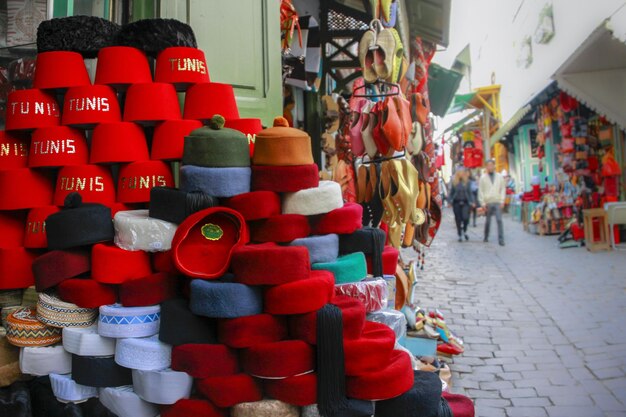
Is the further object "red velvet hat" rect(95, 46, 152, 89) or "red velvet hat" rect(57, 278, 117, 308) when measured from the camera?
"red velvet hat" rect(95, 46, 152, 89)

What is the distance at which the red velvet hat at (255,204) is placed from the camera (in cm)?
173

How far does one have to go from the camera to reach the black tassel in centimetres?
147

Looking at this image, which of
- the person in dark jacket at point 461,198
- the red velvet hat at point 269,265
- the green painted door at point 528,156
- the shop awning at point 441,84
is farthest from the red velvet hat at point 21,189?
the green painted door at point 528,156

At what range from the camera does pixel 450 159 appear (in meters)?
33.1

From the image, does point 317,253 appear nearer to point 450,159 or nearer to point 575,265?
point 575,265

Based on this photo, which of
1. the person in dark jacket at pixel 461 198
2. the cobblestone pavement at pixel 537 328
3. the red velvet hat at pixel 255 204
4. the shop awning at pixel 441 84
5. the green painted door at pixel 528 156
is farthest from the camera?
the green painted door at pixel 528 156

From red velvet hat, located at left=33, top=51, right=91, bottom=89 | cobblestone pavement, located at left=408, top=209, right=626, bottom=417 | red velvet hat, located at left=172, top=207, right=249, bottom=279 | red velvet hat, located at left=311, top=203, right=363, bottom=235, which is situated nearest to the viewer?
red velvet hat, located at left=172, top=207, right=249, bottom=279

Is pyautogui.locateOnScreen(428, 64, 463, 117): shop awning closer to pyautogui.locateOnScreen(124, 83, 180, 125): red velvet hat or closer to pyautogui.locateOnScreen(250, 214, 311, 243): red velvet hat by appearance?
pyautogui.locateOnScreen(124, 83, 180, 125): red velvet hat

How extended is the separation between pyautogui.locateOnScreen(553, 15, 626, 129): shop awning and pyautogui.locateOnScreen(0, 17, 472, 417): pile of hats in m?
8.01

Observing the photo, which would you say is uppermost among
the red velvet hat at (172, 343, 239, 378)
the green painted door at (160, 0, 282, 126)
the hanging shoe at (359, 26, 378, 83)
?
the hanging shoe at (359, 26, 378, 83)

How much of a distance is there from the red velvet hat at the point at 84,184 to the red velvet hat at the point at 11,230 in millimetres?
180

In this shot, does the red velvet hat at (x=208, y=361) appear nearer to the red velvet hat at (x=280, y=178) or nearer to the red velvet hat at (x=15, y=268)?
the red velvet hat at (x=280, y=178)

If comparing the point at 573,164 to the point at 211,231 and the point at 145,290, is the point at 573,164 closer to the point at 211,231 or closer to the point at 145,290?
the point at 211,231

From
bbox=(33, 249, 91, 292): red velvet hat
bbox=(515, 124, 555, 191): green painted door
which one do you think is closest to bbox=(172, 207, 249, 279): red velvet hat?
bbox=(33, 249, 91, 292): red velvet hat
